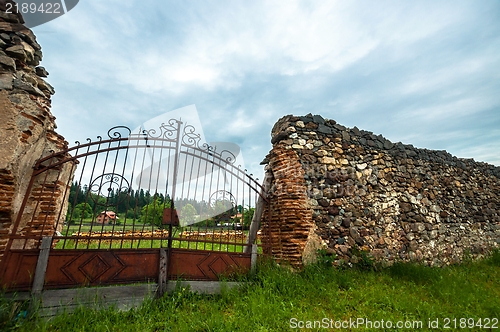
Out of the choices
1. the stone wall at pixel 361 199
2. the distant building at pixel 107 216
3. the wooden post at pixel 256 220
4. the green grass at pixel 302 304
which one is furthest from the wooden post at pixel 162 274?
the stone wall at pixel 361 199

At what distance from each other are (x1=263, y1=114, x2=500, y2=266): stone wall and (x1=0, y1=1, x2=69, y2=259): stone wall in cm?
361

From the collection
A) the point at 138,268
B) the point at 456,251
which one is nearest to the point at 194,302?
the point at 138,268

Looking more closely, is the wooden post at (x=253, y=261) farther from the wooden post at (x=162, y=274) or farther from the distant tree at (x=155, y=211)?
the distant tree at (x=155, y=211)

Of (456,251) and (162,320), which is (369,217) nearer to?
(456,251)

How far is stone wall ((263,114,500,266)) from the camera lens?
15.4 ft

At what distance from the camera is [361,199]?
5301mm

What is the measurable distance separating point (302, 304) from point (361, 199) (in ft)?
9.03

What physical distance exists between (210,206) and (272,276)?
4.85 feet

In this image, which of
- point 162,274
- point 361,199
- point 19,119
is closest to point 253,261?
point 162,274

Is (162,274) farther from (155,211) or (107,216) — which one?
(107,216)

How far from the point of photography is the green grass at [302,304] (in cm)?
288

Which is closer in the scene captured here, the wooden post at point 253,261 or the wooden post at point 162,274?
the wooden post at point 162,274

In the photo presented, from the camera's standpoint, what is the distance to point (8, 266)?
9.44 feet

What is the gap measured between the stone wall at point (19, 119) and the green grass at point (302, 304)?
120 centimetres
